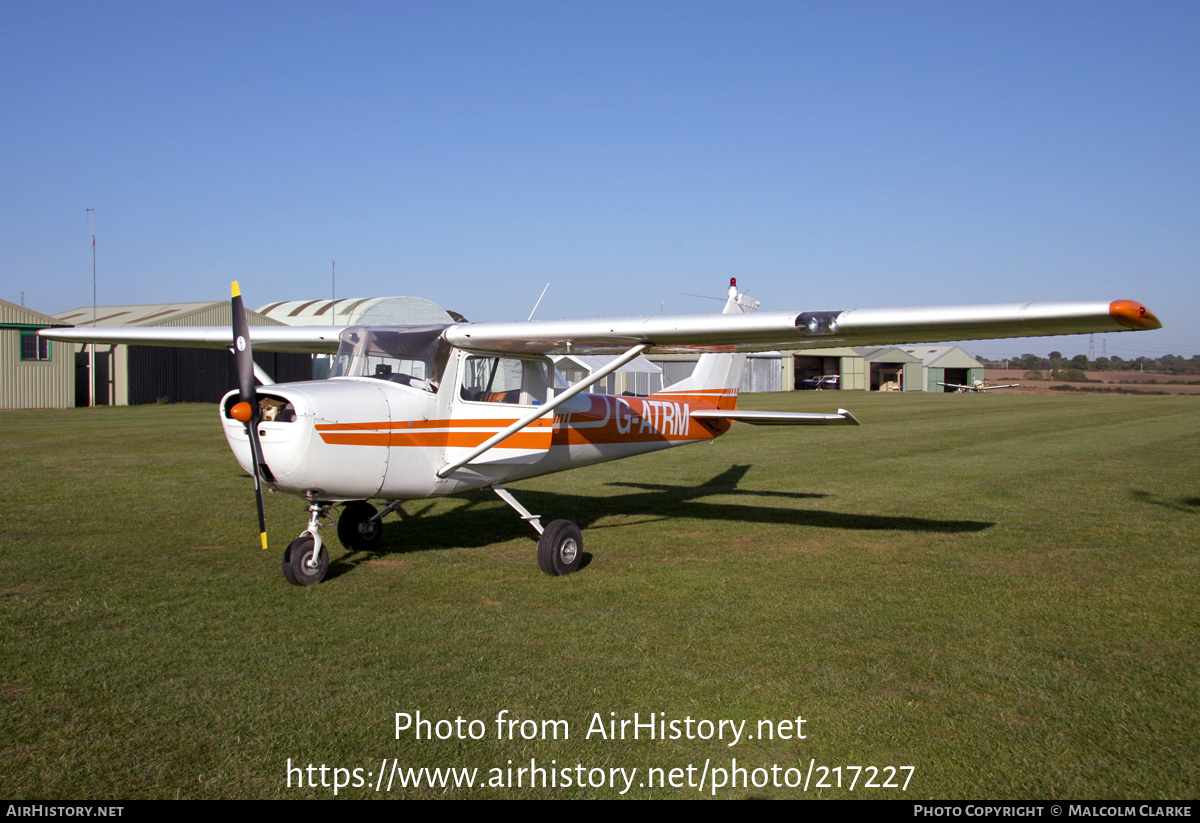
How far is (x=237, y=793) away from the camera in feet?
11.1

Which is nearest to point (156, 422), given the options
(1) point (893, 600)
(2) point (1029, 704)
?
(1) point (893, 600)

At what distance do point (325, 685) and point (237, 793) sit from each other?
1.14 metres

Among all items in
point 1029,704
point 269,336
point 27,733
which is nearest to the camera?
point 27,733

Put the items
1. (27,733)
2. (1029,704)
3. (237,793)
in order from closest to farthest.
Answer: (237,793)
(27,733)
(1029,704)

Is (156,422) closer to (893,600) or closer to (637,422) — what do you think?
(637,422)

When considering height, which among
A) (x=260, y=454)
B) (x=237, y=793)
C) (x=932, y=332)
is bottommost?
(x=237, y=793)

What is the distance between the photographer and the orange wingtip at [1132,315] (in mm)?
5016

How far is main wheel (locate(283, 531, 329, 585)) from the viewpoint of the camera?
6520 millimetres

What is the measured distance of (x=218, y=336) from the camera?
392 inches

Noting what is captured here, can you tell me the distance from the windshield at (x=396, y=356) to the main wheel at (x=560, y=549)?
1.67 m

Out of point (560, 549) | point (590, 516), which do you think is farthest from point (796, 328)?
point (590, 516)

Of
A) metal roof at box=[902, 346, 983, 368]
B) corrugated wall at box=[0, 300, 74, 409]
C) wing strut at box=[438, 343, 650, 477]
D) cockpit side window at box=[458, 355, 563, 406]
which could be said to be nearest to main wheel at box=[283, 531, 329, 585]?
wing strut at box=[438, 343, 650, 477]

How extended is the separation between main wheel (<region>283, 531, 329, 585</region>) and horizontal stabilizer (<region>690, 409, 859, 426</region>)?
5.50 m

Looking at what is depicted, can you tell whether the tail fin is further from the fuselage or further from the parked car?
the parked car
